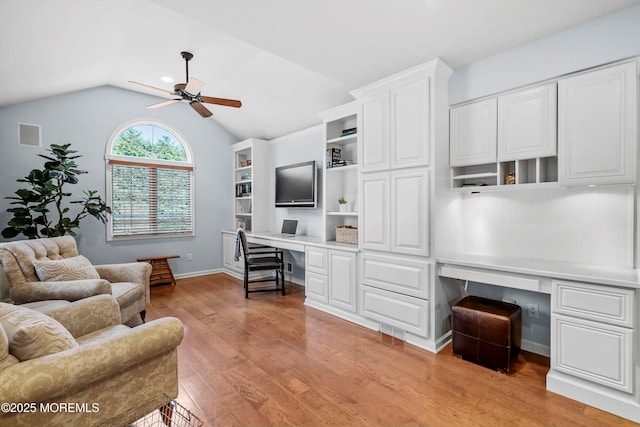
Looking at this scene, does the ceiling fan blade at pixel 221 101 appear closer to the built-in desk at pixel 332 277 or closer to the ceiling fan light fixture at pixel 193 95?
the ceiling fan light fixture at pixel 193 95

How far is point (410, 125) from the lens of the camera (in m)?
2.80

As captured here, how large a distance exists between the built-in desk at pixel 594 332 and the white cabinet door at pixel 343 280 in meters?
1.56

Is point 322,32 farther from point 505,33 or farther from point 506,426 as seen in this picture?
point 506,426

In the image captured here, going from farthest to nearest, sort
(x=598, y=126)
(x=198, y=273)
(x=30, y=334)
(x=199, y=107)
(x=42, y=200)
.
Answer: (x=198, y=273) → (x=42, y=200) → (x=199, y=107) → (x=598, y=126) → (x=30, y=334)

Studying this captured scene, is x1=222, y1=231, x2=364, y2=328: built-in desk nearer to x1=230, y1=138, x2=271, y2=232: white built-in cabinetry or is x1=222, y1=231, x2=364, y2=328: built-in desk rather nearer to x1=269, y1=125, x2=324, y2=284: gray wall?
x1=269, y1=125, x2=324, y2=284: gray wall

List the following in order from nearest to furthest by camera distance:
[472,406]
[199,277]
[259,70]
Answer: [472,406]
[259,70]
[199,277]

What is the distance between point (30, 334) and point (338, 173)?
334cm

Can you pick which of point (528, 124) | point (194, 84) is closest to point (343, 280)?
point (528, 124)

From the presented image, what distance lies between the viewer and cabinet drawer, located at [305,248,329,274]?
364 centimetres

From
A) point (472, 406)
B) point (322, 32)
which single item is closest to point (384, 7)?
point (322, 32)

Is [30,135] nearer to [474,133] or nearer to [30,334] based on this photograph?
[30,334]

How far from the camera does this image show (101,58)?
134 inches

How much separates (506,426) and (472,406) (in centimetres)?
21

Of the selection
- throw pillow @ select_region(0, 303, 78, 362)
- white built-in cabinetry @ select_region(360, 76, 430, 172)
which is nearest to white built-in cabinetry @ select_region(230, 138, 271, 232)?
white built-in cabinetry @ select_region(360, 76, 430, 172)
